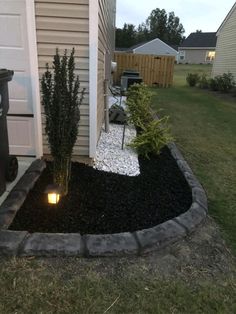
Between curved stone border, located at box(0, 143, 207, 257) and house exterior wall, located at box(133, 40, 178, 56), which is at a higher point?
house exterior wall, located at box(133, 40, 178, 56)

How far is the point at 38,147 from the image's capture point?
3.74 meters

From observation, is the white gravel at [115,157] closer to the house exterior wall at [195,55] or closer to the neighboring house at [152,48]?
the neighboring house at [152,48]

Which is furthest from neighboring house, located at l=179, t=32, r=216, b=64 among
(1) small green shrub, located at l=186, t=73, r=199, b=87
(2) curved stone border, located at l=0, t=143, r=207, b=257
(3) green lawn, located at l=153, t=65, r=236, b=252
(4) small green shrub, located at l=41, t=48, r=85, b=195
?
(2) curved stone border, located at l=0, t=143, r=207, b=257

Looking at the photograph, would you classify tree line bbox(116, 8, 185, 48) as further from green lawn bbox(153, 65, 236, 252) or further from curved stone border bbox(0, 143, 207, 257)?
curved stone border bbox(0, 143, 207, 257)

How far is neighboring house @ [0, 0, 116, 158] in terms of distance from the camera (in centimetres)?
329

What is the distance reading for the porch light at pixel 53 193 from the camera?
2.63 metres

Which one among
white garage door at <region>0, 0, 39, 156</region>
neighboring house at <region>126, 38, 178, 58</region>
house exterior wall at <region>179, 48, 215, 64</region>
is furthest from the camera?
house exterior wall at <region>179, 48, 215, 64</region>

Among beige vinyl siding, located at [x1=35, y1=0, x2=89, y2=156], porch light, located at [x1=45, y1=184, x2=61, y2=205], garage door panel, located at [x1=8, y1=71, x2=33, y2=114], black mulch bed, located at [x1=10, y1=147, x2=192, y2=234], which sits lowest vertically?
black mulch bed, located at [x1=10, y1=147, x2=192, y2=234]

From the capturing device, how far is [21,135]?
3.71 metres

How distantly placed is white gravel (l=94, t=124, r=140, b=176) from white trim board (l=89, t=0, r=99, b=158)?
0.80ft

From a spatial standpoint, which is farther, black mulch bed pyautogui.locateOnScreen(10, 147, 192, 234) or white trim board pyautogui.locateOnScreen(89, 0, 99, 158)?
white trim board pyautogui.locateOnScreen(89, 0, 99, 158)

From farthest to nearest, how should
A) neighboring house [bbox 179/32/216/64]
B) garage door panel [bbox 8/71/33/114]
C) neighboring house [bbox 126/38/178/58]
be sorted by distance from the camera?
1. neighboring house [bbox 179/32/216/64]
2. neighboring house [bbox 126/38/178/58]
3. garage door panel [bbox 8/71/33/114]

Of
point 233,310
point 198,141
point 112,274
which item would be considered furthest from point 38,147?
point 198,141

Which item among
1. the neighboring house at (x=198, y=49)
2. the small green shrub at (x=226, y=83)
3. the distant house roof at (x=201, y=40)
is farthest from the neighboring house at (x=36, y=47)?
the distant house roof at (x=201, y=40)
